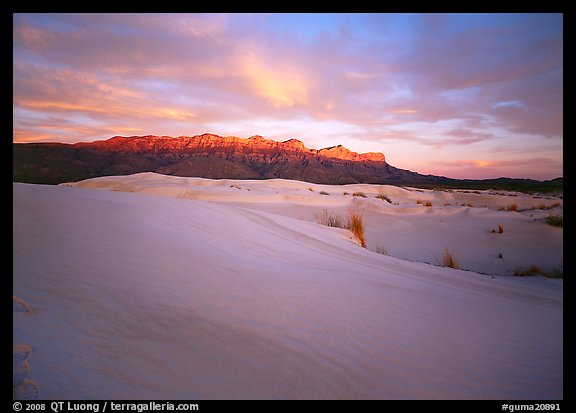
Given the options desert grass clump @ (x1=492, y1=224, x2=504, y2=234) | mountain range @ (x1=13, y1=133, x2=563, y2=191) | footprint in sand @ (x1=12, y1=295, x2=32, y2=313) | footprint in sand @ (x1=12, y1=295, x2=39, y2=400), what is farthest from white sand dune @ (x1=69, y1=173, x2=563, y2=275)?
mountain range @ (x1=13, y1=133, x2=563, y2=191)

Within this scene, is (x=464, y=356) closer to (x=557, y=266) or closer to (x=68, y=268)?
(x=68, y=268)

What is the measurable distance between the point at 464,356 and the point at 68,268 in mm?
2347

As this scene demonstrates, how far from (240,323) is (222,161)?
92409 millimetres

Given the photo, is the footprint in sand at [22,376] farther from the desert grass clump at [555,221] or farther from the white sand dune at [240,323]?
the desert grass clump at [555,221]

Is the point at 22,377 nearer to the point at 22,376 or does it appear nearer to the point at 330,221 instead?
the point at 22,376

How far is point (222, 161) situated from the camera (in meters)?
91.5

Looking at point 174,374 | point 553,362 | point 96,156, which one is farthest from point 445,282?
point 96,156

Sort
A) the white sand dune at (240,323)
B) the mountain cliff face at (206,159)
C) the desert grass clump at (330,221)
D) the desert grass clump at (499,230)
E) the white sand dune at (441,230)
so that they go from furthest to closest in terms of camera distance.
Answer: the mountain cliff face at (206,159) → the desert grass clump at (499,230) → the desert grass clump at (330,221) → the white sand dune at (441,230) → the white sand dune at (240,323)

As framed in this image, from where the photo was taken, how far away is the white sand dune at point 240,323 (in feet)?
4.30

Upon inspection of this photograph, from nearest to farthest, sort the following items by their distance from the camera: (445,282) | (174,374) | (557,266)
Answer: (174,374) < (445,282) < (557,266)

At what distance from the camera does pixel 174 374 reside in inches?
51.5

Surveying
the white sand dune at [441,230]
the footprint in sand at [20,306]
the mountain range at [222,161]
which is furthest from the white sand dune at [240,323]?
the mountain range at [222,161]

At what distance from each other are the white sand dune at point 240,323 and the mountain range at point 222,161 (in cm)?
6171

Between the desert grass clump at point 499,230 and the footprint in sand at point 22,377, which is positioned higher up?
the footprint in sand at point 22,377
